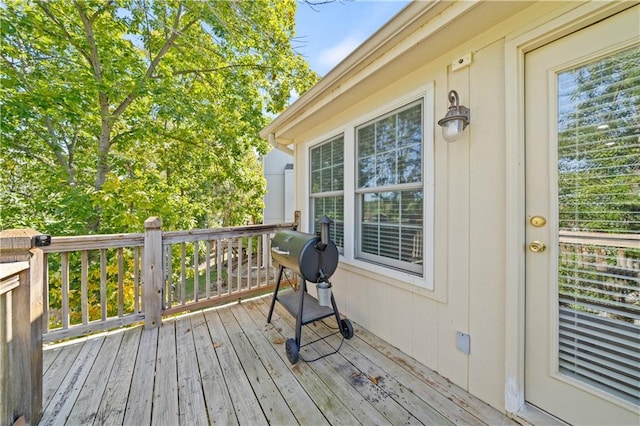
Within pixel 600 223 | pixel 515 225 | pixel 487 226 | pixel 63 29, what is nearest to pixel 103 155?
pixel 63 29

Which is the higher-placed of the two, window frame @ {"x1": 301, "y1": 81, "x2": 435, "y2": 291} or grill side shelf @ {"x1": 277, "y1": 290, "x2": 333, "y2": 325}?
window frame @ {"x1": 301, "y1": 81, "x2": 435, "y2": 291}

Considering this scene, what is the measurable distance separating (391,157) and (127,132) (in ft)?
18.9

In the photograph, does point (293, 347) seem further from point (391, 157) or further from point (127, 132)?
point (127, 132)

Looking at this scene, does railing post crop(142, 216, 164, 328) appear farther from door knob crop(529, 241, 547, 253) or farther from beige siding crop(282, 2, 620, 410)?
door knob crop(529, 241, 547, 253)

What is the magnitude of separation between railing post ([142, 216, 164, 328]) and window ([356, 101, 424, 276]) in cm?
220

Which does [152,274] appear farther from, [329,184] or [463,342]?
[463,342]

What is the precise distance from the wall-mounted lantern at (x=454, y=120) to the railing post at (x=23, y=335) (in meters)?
2.72

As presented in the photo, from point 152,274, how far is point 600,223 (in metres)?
3.61

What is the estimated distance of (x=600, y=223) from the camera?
1.28m

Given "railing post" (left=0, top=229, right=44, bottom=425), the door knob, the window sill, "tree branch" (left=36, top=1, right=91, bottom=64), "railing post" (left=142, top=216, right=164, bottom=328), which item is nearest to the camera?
"railing post" (left=0, top=229, right=44, bottom=425)

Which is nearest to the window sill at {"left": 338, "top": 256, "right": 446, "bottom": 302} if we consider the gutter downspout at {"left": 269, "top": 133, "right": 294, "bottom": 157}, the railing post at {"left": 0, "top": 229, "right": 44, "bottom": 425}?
the gutter downspout at {"left": 269, "top": 133, "right": 294, "bottom": 157}

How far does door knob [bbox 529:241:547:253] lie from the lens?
143 centimetres

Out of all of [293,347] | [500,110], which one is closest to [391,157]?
[500,110]

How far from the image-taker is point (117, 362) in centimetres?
207
